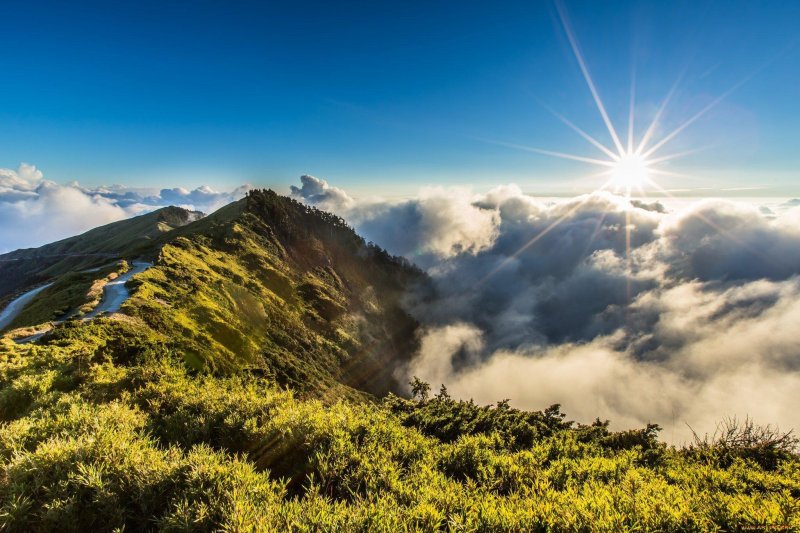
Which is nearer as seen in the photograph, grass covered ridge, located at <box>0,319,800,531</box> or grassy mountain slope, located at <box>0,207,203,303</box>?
grass covered ridge, located at <box>0,319,800,531</box>

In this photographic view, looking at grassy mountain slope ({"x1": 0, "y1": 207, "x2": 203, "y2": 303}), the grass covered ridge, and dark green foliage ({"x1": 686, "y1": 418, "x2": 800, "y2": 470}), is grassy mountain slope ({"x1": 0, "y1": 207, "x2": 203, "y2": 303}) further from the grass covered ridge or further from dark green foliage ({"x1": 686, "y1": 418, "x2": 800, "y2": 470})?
dark green foliage ({"x1": 686, "y1": 418, "x2": 800, "y2": 470})

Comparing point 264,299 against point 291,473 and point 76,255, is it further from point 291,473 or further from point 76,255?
A: point 76,255

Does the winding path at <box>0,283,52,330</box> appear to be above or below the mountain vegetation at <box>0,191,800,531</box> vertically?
above

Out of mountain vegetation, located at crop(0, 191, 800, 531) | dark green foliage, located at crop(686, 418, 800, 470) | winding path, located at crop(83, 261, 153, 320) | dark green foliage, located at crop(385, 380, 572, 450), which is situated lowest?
dark green foliage, located at crop(686, 418, 800, 470)

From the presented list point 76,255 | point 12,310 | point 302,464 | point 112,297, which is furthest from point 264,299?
point 76,255

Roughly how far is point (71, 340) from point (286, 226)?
13251 cm

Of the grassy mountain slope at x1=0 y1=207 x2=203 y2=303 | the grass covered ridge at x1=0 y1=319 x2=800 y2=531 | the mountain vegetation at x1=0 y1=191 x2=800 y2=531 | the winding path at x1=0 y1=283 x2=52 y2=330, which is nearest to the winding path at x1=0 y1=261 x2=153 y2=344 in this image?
the winding path at x1=0 y1=283 x2=52 y2=330

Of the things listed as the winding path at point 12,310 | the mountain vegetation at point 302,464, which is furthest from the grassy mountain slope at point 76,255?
the mountain vegetation at point 302,464

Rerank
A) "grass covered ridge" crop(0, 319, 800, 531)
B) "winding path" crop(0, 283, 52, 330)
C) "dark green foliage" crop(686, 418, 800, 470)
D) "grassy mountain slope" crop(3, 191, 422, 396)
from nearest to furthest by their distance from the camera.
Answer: "grass covered ridge" crop(0, 319, 800, 531)
"dark green foliage" crop(686, 418, 800, 470)
"grassy mountain slope" crop(3, 191, 422, 396)
"winding path" crop(0, 283, 52, 330)

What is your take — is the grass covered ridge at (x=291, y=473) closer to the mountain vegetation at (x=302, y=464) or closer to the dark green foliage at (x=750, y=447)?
the mountain vegetation at (x=302, y=464)

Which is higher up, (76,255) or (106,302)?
(76,255)

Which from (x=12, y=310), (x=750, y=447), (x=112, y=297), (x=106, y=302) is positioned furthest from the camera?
(x=12, y=310)

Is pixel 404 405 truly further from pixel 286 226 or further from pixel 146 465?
pixel 286 226

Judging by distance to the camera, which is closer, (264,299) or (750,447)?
(750,447)
